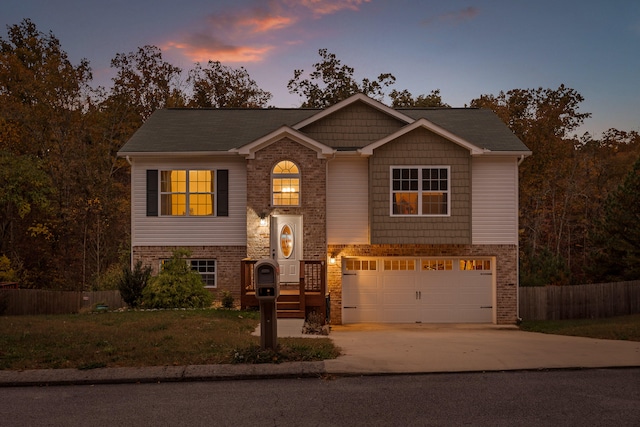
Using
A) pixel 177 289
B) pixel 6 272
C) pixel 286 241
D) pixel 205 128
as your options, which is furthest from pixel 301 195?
pixel 6 272

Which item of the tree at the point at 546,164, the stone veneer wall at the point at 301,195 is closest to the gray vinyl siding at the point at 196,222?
the stone veneer wall at the point at 301,195

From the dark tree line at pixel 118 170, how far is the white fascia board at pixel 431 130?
734 centimetres

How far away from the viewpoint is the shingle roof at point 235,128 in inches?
796

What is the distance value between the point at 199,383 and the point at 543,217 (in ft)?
111

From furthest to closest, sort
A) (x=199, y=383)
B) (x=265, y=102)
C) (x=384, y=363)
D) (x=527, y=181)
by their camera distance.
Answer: (x=265, y=102) < (x=527, y=181) < (x=384, y=363) < (x=199, y=383)

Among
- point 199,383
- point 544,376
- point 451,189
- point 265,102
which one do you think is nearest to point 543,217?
point 265,102

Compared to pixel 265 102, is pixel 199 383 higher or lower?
lower

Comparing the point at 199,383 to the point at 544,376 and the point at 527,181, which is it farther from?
the point at 527,181

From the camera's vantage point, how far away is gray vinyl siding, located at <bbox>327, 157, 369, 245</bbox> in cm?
2016

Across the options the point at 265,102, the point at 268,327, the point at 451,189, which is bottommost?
the point at 268,327

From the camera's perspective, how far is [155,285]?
18031mm

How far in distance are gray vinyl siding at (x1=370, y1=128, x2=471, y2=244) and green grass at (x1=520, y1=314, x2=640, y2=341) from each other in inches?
149

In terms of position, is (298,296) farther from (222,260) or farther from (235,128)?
(235,128)

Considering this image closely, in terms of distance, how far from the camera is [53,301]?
69.2 ft
